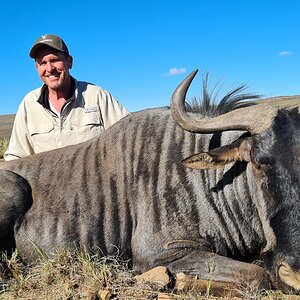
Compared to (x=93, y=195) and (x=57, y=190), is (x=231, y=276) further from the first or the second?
(x=57, y=190)

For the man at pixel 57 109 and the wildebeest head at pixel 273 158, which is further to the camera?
the man at pixel 57 109

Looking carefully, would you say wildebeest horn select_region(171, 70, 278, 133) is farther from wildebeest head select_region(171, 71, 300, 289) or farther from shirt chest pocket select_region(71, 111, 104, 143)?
shirt chest pocket select_region(71, 111, 104, 143)

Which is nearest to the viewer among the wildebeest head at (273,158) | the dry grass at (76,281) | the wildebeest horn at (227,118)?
the wildebeest head at (273,158)

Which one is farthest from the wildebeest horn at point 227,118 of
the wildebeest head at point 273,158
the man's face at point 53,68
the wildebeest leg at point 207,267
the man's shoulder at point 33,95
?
the man's shoulder at point 33,95

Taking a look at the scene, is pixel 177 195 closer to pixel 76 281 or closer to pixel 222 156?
pixel 222 156

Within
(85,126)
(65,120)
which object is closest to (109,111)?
(85,126)

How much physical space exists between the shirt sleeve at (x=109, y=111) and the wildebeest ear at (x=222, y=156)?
2.77 metres

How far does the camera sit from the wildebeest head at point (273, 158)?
3443 millimetres

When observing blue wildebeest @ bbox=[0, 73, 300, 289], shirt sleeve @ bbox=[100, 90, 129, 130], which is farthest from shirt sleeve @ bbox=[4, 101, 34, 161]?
blue wildebeest @ bbox=[0, 73, 300, 289]

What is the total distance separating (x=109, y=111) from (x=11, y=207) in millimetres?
2409

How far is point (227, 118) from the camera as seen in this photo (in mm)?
3930

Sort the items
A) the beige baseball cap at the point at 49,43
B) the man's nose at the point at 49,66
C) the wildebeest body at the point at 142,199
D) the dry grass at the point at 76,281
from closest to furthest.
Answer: the dry grass at the point at 76,281
the wildebeest body at the point at 142,199
the beige baseball cap at the point at 49,43
the man's nose at the point at 49,66

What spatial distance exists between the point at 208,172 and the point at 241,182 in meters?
0.30

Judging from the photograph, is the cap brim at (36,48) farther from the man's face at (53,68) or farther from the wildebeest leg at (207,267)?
the wildebeest leg at (207,267)
